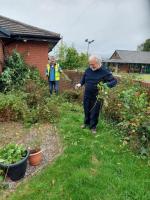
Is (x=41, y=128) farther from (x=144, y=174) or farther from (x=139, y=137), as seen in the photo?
(x=144, y=174)

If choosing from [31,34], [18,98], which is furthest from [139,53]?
[18,98]

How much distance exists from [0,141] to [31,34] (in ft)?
24.6

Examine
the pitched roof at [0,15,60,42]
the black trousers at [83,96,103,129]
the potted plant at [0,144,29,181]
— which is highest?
the pitched roof at [0,15,60,42]

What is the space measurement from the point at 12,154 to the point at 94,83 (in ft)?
8.69

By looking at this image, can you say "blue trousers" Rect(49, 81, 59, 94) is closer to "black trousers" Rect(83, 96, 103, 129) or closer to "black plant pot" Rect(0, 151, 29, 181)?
"black trousers" Rect(83, 96, 103, 129)

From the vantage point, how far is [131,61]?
61.8m

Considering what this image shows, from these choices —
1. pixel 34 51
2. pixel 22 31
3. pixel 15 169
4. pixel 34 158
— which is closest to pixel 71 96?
pixel 34 51

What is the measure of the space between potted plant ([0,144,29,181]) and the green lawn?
0.71 ft

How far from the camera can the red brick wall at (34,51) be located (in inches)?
486

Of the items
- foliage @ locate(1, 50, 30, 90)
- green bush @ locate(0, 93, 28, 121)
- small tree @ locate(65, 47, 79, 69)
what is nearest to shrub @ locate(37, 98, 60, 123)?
green bush @ locate(0, 93, 28, 121)

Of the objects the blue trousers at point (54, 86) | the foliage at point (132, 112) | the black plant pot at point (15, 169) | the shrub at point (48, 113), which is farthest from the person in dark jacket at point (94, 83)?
the blue trousers at point (54, 86)

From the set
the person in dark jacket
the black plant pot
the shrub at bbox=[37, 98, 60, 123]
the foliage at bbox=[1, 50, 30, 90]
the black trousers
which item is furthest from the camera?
the foliage at bbox=[1, 50, 30, 90]

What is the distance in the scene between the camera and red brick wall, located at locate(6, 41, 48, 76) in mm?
12345

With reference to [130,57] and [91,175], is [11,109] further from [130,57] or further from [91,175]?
[130,57]
